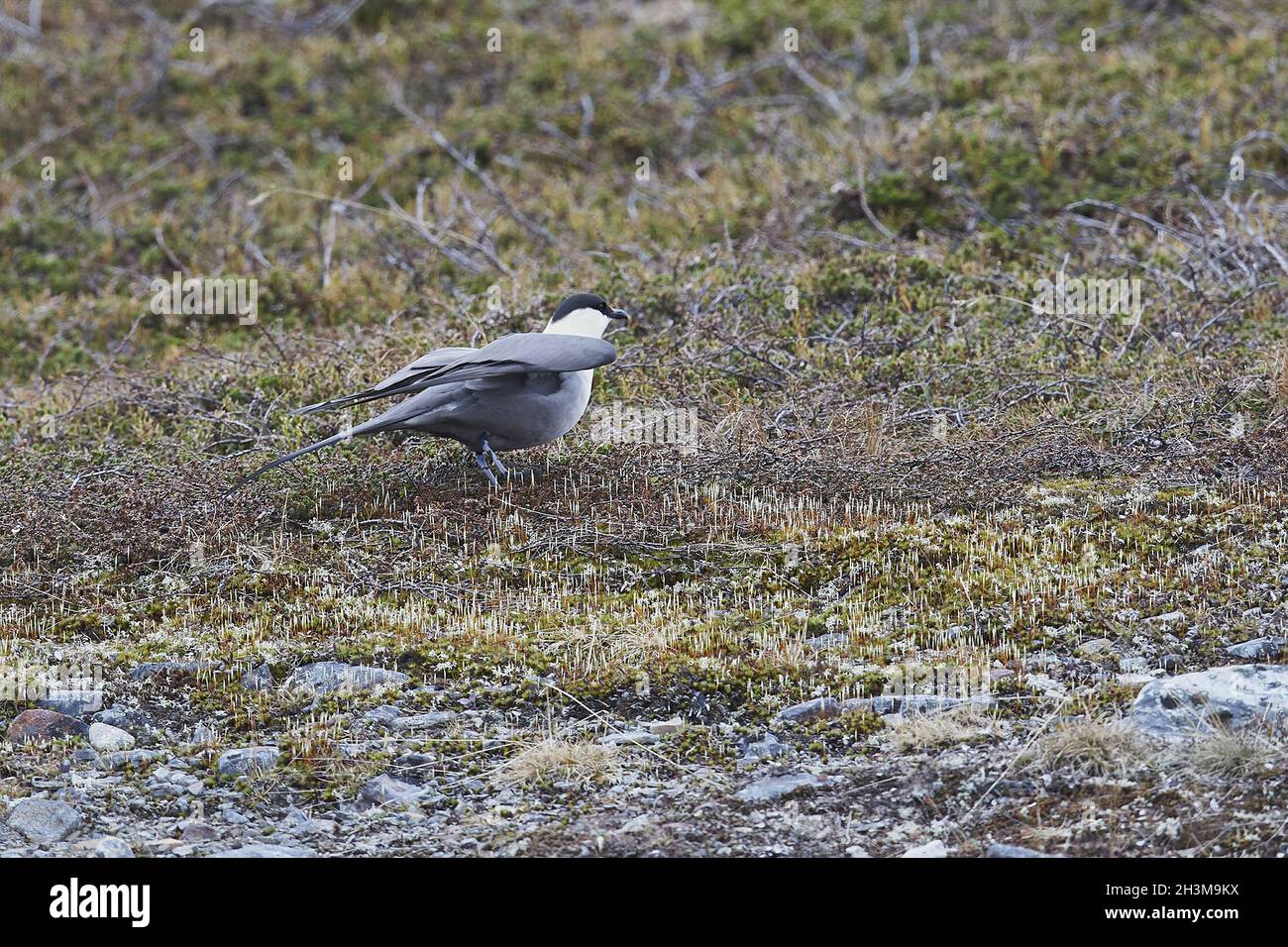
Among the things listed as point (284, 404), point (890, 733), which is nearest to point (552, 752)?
point (890, 733)

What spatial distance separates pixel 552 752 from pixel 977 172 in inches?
364

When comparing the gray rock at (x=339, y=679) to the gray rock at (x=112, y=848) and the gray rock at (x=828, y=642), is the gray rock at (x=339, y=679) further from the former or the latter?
the gray rock at (x=828, y=642)

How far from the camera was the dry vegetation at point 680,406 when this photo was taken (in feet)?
17.5

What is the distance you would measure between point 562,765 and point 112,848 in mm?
1567

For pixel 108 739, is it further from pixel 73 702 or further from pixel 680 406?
pixel 680 406

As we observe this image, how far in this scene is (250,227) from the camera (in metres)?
14.1

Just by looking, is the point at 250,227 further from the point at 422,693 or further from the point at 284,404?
the point at 422,693

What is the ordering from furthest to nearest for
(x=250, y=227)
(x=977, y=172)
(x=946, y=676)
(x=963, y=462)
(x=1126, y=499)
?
(x=250, y=227) → (x=977, y=172) → (x=963, y=462) → (x=1126, y=499) → (x=946, y=676)

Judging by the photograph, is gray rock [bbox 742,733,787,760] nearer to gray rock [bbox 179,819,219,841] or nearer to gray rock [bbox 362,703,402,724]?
gray rock [bbox 362,703,402,724]

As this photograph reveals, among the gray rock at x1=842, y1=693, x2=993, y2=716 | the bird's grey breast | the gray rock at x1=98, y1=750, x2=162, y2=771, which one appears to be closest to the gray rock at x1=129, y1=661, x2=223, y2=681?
the gray rock at x1=98, y1=750, x2=162, y2=771

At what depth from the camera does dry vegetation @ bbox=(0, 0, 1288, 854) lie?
17.5ft

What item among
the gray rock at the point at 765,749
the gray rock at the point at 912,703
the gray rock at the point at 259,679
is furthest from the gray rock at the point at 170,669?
the gray rock at the point at 912,703

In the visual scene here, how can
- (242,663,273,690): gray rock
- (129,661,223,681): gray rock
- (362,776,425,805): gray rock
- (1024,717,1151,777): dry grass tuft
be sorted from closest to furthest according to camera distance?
(1024,717,1151,777): dry grass tuft → (362,776,425,805): gray rock → (242,663,273,690): gray rock → (129,661,223,681): gray rock

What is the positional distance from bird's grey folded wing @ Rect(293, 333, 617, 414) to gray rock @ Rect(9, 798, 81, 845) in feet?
9.56
